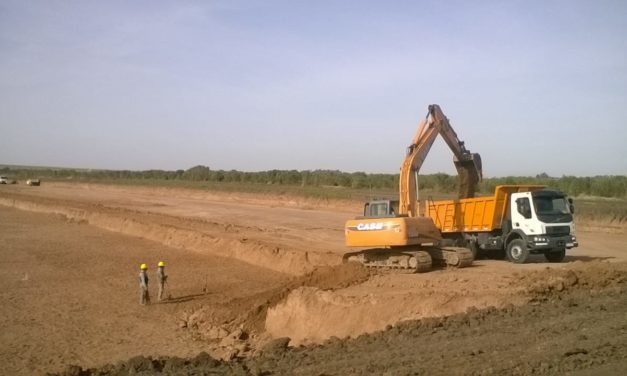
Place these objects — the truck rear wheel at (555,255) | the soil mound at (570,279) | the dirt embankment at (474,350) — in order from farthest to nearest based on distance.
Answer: the truck rear wheel at (555,255) → the soil mound at (570,279) → the dirt embankment at (474,350)

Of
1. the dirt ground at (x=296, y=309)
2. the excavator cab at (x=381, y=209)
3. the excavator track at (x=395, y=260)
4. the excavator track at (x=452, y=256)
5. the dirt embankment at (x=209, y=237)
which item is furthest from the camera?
the dirt embankment at (x=209, y=237)

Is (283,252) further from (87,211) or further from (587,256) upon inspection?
(87,211)

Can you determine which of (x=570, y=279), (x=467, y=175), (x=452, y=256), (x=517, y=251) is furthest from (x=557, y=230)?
(x=570, y=279)

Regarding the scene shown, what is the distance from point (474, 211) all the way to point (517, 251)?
1736 millimetres

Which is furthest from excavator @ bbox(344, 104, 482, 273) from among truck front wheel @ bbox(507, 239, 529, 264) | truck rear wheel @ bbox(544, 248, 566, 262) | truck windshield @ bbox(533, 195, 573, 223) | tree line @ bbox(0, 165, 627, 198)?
tree line @ bbox(0, 165, 627, 198)

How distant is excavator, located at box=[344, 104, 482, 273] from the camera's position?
15.4 metres

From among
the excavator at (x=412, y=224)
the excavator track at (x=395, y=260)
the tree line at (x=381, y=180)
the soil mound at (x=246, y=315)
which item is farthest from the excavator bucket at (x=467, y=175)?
the tree line at (x=381, y=180)

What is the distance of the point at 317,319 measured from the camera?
13375mm

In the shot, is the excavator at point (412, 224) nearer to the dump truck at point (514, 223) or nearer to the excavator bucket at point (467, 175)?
the excavator bucket at point (467, 175)

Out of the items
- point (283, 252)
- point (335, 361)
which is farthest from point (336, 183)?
point (335, 361)

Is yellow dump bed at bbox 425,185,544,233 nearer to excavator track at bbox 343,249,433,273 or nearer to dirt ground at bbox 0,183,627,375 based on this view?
dirt ground at bbox 0,183,627,375

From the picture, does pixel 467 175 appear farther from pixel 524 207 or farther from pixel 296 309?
pixel 296 309

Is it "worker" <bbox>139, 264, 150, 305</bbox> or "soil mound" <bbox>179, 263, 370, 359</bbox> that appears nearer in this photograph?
"soil mound" <bbox>179, 263, 370, 359</bbox>

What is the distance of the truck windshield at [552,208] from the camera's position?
15.9 meters
